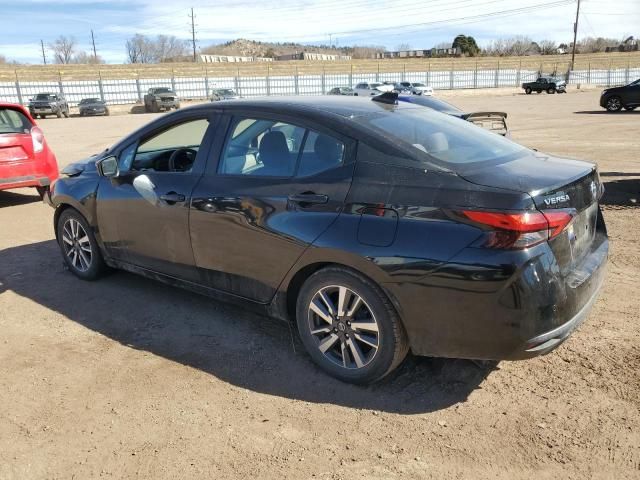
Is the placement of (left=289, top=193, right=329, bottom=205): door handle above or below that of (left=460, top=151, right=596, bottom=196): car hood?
below

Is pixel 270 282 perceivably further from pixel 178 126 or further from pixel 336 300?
pixel 178 126

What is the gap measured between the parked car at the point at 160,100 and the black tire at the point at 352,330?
137ft

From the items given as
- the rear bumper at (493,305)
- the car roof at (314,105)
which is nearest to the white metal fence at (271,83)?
the car roof at (314,105)

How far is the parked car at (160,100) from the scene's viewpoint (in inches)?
1677

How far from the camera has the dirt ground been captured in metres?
2.71

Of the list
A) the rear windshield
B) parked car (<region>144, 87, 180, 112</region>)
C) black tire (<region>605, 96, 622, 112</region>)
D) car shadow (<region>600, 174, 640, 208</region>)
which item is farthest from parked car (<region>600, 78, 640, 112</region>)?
parked car (<region>144, 87, 180, 112</region>)

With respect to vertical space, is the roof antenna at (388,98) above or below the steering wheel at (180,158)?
above

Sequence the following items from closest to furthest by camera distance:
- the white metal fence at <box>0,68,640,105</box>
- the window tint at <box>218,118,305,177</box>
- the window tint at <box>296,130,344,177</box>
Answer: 1. the window tint at <box>296,130,344,177</box>
2. the window tint at <box>218,118,305,177</box>
3. the white metal fence at <box>0,68,640,105</box>

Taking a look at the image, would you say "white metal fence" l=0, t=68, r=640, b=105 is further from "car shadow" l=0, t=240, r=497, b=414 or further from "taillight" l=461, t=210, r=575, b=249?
"taillight" l=461, t=210, r=575, b=249

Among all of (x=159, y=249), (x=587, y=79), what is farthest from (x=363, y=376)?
(x=587, y=79)

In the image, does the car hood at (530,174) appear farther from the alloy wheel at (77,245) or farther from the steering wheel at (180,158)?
the alloy wheel at (77,245)

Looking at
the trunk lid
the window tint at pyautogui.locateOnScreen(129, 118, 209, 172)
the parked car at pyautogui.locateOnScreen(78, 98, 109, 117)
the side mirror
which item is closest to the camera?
the trunk lid

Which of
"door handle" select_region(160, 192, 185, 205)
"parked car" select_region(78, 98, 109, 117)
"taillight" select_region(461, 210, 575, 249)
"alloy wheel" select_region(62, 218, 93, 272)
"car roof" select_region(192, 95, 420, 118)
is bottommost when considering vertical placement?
"parked car" select_region(78, 98, 109, 117)

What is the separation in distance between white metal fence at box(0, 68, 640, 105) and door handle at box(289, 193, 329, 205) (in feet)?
154
